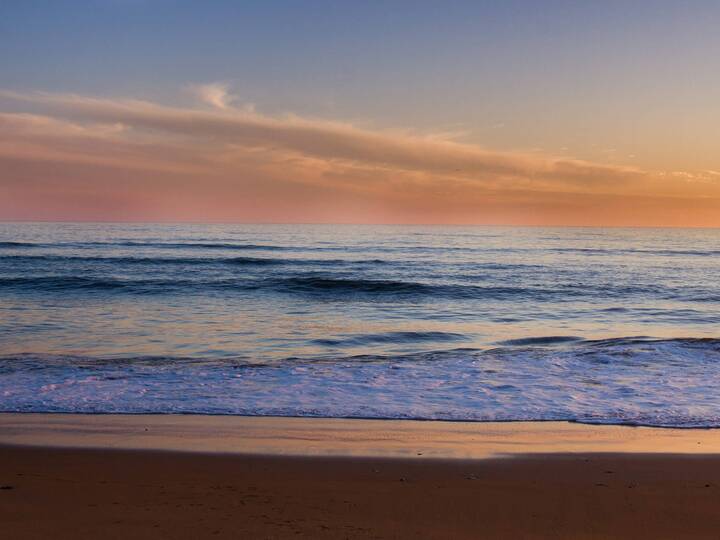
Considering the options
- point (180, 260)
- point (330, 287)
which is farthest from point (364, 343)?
point (180, 260)

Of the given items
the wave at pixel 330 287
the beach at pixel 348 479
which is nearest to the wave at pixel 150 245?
the wave at pixel 330 287

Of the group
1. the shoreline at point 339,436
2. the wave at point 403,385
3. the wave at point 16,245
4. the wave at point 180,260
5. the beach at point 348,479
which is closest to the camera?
the beach at point 348,479

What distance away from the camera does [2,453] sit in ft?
19.9

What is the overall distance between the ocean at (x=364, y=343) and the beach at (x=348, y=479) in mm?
797

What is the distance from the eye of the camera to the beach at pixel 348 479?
444cm

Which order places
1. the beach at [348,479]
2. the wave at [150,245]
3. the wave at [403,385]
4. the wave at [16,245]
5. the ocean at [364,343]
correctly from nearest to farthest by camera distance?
the beach at [348,479] < the wave at [403,385] < the ocean at [364,343] < the wave at [16,245] < the wave at [150,245]

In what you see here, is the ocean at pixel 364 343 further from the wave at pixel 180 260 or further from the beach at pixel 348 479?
the wave at pixel 180 260

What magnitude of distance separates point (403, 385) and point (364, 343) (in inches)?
176

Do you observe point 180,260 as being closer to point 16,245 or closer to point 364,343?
point 16,245

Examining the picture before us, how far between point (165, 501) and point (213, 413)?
3043 millimetres

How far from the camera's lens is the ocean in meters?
8.46

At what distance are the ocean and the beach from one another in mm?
797

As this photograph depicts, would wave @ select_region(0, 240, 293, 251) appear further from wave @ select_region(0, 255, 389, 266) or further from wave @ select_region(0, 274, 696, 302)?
wave @ select_region(0, 274, 696, 302)

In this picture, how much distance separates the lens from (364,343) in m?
14.0
